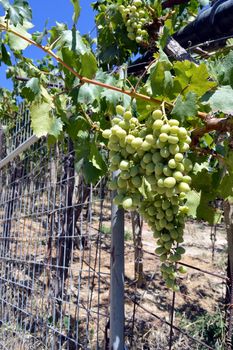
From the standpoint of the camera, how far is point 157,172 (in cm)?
98

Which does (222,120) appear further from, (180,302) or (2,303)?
(180,302)

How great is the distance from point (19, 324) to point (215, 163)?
2171mm

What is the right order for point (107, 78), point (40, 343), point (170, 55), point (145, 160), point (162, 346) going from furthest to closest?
point (162, 346), point (40, 343), point (170, 55), point (107, 78), point (145, 160)

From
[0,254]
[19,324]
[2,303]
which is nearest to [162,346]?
[19,324]

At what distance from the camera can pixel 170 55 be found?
169 centimetres

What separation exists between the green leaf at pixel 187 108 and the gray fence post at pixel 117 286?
570 mm

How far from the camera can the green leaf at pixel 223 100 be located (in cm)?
99

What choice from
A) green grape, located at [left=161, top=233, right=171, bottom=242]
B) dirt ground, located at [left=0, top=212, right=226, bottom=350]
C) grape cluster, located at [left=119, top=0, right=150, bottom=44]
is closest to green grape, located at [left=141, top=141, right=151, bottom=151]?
green grape, located at [left=161, top=233, right=171, bottom=242]

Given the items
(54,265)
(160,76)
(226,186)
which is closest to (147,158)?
(160,76)

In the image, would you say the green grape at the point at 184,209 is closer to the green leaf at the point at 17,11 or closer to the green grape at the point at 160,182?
the green grape at the point at 160,182

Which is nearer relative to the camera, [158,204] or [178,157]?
[178,157]

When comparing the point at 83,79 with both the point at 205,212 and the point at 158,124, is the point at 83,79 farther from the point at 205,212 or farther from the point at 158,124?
the point at 205,212

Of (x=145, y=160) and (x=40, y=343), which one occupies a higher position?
(x=145, y=160)

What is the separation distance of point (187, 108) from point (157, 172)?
7.6 inches
